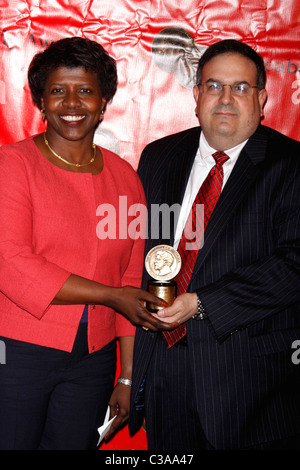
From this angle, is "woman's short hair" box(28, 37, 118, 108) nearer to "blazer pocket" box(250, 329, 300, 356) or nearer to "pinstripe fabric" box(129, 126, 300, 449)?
"pinstripe fabric" box(129, 126, 300, 449)

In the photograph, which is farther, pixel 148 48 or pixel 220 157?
pixel 148 48

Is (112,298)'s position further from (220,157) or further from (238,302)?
(220,157)

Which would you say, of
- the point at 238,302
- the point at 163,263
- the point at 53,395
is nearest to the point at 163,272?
the point at 163,263

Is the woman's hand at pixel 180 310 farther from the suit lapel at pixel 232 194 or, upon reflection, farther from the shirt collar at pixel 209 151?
the shirt collar at pixel 209 151

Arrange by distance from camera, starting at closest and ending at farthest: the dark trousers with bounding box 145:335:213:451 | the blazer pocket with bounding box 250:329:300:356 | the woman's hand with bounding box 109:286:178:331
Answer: the woman's hand with bounding box 109:286:178:331 < the blazer pocket with bounding box 250:329:300:356 < the dark trousers with bounding box 145:335:213:451

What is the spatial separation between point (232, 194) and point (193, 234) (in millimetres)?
249

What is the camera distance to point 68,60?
2020 mm

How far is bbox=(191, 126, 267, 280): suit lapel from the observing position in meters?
1.99

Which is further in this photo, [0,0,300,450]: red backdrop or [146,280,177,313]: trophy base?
[0,0,300,450]: red backdrop

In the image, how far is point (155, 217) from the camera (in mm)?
2256

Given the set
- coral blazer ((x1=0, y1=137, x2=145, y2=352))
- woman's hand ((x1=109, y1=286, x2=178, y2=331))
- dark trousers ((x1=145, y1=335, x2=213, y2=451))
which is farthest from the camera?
dark trousers ((x1=145, y1=335, x2=213, y2=451))

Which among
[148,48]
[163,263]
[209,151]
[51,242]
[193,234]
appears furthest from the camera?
[148,48]

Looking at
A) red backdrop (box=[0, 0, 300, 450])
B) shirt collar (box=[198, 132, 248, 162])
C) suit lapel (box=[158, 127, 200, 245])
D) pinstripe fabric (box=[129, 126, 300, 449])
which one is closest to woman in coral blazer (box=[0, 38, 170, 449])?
suit lapel (box=[158, 127, 200, 245])

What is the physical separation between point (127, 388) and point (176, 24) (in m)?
2.07
